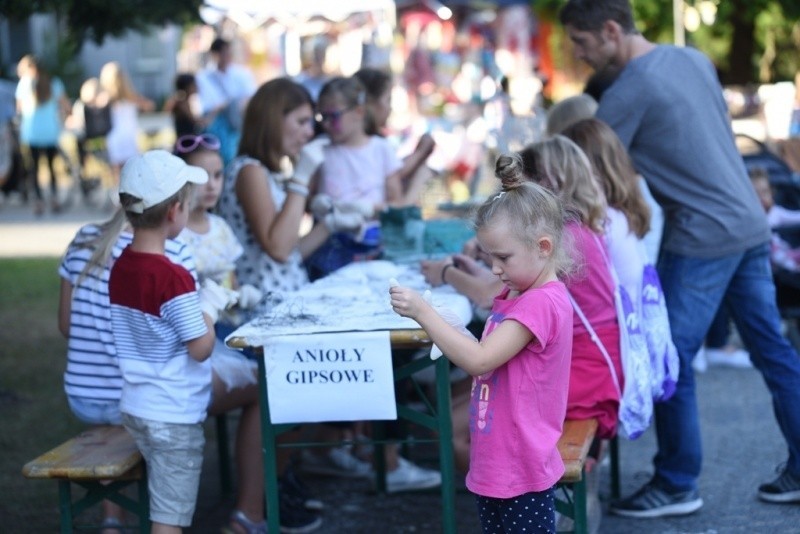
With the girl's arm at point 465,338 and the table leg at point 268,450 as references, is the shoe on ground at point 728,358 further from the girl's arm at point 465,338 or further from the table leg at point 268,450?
the girl's arm at point 465,338

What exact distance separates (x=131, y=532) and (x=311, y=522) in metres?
0.71

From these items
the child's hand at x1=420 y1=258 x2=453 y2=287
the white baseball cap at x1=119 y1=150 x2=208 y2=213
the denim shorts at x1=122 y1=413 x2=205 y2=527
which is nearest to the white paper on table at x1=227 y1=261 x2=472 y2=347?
the child's hand at x1=420 y1=258 x2=453 y2=287

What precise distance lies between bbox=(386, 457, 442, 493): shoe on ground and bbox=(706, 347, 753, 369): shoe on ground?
106 inches

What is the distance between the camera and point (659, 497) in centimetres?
473

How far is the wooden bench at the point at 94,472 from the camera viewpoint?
3812 millimetres

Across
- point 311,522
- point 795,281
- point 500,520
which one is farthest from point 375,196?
point 500,520

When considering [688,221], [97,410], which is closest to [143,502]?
[97,410]

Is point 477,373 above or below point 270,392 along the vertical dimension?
above

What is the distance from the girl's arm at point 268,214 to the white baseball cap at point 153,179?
3.98 ft

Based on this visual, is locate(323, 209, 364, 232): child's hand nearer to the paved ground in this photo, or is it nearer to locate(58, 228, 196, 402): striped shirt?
the paved ground

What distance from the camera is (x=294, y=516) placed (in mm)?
4770

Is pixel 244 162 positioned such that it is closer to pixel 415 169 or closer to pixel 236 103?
pixel 415 169

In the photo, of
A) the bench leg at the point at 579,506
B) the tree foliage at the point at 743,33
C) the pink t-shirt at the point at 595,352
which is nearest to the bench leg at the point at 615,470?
the pink t-shirt at the point at 595,352

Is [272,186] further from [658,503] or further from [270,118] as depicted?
[658,503]
